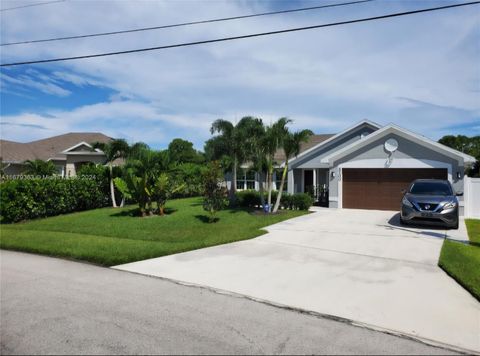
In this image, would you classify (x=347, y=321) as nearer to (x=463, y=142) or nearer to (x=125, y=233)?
(x=125, y=233)

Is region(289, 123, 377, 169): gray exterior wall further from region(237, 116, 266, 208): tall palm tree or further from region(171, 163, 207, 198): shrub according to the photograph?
region(171, 163, 207, 198): shrub

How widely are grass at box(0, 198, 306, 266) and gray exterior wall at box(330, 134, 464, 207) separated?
446cm

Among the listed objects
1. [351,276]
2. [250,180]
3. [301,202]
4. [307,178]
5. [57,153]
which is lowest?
[351,276]

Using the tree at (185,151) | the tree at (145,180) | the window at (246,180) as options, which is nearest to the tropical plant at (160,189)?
the tree at (145,180)

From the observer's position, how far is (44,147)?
3203cm

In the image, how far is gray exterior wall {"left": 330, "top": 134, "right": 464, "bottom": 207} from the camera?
1588 centimetres

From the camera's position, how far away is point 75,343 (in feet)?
12.4

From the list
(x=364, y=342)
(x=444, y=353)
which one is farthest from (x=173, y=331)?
(x=444, y=353)

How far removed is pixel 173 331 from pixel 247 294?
1.68 metres

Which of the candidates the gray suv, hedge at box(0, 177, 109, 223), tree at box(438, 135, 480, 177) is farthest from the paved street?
tree at box(438, 135, 480, 177)

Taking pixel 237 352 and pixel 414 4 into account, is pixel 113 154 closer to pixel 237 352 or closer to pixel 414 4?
pixel 414 4

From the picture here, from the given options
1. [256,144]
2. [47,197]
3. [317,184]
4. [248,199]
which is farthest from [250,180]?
[47,197]

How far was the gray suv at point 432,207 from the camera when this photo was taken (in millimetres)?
11648

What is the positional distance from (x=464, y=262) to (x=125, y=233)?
977cm
